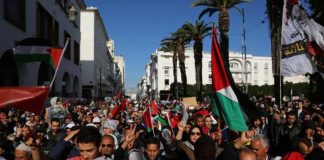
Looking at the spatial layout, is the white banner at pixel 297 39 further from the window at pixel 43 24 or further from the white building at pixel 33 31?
the window at pixel 43 24

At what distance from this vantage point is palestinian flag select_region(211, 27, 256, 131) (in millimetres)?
6094

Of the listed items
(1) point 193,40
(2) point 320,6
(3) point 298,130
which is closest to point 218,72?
(3) point 298,130

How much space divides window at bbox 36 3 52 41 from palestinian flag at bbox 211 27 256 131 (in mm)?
21165

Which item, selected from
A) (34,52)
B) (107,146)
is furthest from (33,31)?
(107,146)

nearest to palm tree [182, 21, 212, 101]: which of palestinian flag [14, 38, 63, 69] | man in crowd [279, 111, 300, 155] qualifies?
palestinian flag [14, 38, 63, 69]

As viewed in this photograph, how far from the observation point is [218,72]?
21.2 ft

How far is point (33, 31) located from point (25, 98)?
1938 centimetres

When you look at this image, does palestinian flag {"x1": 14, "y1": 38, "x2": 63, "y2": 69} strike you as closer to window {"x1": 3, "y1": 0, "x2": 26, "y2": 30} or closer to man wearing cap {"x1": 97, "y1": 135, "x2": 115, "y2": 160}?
window {"x1": 3, "y1": 0, "x2": 26, "y2": 30}

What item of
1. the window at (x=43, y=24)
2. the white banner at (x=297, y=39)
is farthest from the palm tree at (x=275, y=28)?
the window at (x=43, y=24)

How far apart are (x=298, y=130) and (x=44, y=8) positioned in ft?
75.2

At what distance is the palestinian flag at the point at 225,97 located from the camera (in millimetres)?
6094

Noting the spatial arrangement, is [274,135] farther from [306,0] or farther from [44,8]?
[44,8]

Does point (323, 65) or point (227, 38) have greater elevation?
point (227, 38)

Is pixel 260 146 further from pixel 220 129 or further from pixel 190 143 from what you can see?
pixel 220 129
